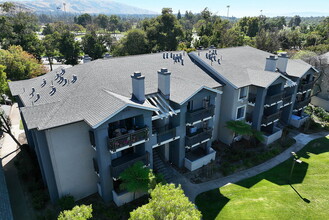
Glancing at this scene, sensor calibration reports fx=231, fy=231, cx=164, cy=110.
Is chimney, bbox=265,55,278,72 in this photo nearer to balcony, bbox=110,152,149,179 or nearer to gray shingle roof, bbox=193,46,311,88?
gray shingle roof, bbox=193,46,311,88

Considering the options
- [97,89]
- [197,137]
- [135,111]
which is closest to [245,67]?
[197,137]

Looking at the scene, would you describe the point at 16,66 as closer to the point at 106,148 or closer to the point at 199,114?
the point at 106,148

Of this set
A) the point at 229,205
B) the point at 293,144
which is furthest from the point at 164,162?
the point at 293,144

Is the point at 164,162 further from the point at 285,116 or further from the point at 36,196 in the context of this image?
the point at 285,116

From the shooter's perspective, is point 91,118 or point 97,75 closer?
point 91,118

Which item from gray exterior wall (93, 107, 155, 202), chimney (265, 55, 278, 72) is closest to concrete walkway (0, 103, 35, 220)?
gray exterior wall (93, 107, 155, 202)
